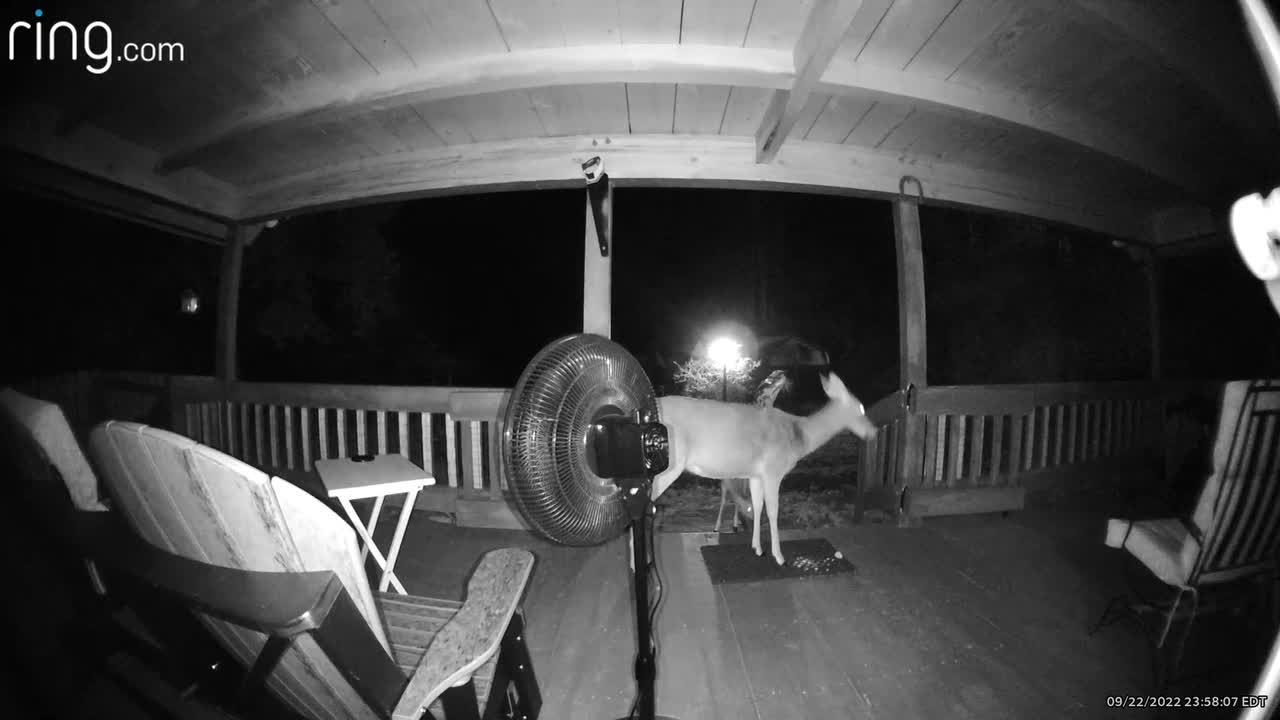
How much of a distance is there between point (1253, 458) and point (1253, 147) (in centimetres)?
108

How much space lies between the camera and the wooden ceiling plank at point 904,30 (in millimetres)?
1846

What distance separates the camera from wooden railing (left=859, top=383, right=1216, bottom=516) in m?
3.23

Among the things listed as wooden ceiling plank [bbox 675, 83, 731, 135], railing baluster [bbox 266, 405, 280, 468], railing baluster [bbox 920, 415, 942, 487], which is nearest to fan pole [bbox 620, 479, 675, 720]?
wooden ceiling plank [bbox 675, 83, 731, 135]

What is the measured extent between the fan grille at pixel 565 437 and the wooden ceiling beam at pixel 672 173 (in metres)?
2.15

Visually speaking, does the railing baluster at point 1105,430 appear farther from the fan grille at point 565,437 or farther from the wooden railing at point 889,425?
the fan grille at point 565,437

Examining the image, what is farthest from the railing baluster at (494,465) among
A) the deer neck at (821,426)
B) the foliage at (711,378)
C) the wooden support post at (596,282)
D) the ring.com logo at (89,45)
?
the foliage at (711,378)

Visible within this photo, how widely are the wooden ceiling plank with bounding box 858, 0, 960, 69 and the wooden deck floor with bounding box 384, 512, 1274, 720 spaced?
114 inches

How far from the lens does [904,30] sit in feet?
6.51

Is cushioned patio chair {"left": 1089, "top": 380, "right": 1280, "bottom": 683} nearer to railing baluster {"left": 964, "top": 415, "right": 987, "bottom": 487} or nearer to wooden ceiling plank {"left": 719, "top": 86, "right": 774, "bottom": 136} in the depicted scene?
railing baluster {"left": 964, "top": 415, "right": 987, "bottom": 487}

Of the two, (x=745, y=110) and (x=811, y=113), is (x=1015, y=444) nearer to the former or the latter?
(x=811, y=113)

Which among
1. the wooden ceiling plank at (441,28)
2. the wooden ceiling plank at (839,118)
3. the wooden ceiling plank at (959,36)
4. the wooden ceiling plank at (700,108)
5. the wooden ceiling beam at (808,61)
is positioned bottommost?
the wooden ceiling beam at (808,61)

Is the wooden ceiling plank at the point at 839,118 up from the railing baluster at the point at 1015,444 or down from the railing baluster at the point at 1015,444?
up

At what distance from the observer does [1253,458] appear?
1.46m

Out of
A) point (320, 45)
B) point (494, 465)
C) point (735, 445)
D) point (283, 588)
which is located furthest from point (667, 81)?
point (494, 465)
